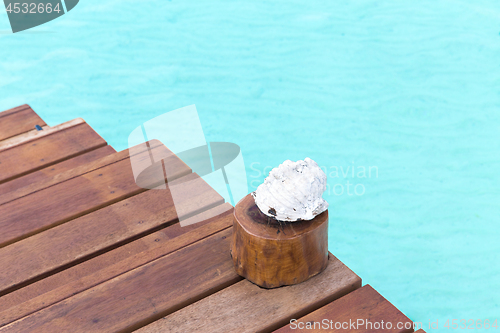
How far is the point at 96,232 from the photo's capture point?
1.42 metres

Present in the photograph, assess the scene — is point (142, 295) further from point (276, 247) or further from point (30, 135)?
point (30, 135)

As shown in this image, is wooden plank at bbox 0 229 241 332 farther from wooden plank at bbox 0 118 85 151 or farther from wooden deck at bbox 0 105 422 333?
wooden plank at bbox 0 118 85 151

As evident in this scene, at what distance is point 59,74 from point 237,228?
3.73m

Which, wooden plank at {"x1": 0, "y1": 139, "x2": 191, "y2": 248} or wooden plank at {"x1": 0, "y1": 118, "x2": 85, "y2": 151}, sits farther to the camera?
wooden plank at {"x1": 0, "y1": 118, "x2": 85, "y2": 151}

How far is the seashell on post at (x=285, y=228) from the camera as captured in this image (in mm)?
1091

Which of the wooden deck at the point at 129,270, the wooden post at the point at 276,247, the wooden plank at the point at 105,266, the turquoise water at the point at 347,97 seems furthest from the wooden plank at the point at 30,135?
the turquoise water at the point at 347,97

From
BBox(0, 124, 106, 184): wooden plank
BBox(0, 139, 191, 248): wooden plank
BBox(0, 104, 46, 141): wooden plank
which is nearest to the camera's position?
BBox(0, 139, 191, 248): wooden plank

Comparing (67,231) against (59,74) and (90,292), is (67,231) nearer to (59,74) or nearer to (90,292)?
(90,292)

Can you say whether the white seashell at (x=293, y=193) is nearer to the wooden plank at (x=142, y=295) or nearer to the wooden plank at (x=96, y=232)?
the wooden plank at (x=142, y=295)

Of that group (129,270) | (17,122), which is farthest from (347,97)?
(129,270)

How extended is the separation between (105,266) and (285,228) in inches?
20.6

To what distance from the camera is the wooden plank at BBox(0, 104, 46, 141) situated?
213 centimetres

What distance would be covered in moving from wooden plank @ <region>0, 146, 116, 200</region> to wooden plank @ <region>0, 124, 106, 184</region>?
0.03 m

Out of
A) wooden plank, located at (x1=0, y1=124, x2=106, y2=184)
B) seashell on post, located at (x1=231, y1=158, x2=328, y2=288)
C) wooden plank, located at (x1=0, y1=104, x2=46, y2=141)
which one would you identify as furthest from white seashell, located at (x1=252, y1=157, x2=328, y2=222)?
wooden plank, located at (x1=0, y1=104, x2=46, y2=141)
